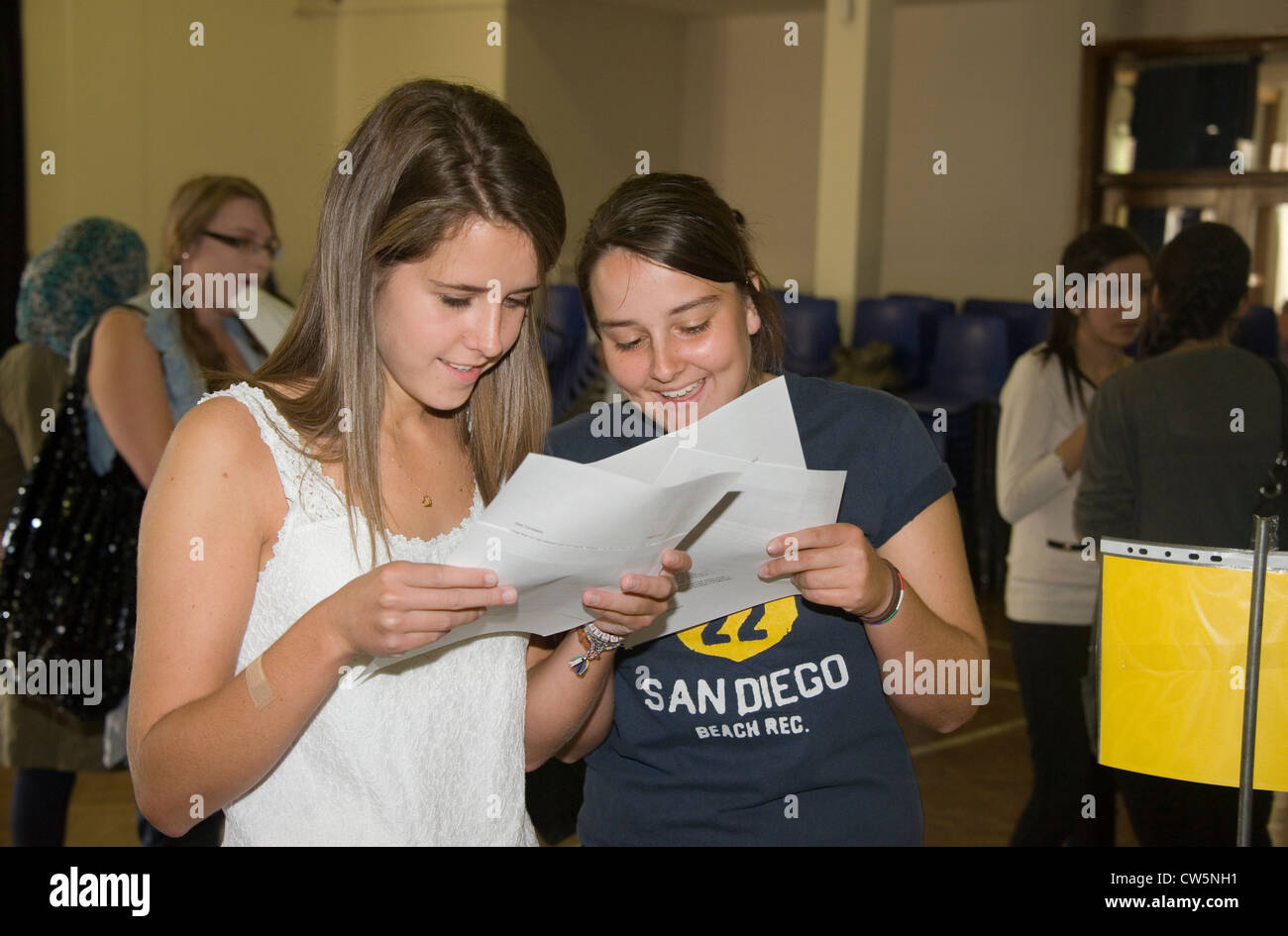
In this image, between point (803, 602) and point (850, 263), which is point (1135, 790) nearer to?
point (803, 602)

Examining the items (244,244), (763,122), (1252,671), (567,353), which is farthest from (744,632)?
(763,122)

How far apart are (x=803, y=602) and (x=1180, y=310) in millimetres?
1453

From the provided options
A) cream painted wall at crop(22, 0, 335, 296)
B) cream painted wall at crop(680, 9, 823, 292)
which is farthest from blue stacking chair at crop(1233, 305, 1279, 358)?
cream painted wall at crop(22, 0, 335, 296)

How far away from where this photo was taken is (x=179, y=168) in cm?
870

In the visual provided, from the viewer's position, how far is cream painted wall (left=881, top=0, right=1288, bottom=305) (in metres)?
8.77

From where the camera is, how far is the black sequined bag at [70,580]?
7.97 feet

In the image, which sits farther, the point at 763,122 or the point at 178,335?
the point at 763,122

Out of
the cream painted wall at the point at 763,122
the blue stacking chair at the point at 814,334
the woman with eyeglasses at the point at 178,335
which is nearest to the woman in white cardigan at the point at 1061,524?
the woman with eyeglasses at the point at 178,335

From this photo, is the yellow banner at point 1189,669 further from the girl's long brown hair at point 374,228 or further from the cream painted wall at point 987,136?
the cream painted wall at point 987,136

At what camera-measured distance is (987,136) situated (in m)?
9.14

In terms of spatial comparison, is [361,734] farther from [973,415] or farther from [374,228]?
[973,415]

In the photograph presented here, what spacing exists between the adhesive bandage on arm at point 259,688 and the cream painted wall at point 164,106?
723 centimetres

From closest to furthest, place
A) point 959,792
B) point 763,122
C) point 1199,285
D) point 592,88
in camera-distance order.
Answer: point 1199,285, point 959,792, point 592,88, point 763,122

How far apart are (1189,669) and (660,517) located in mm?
651
